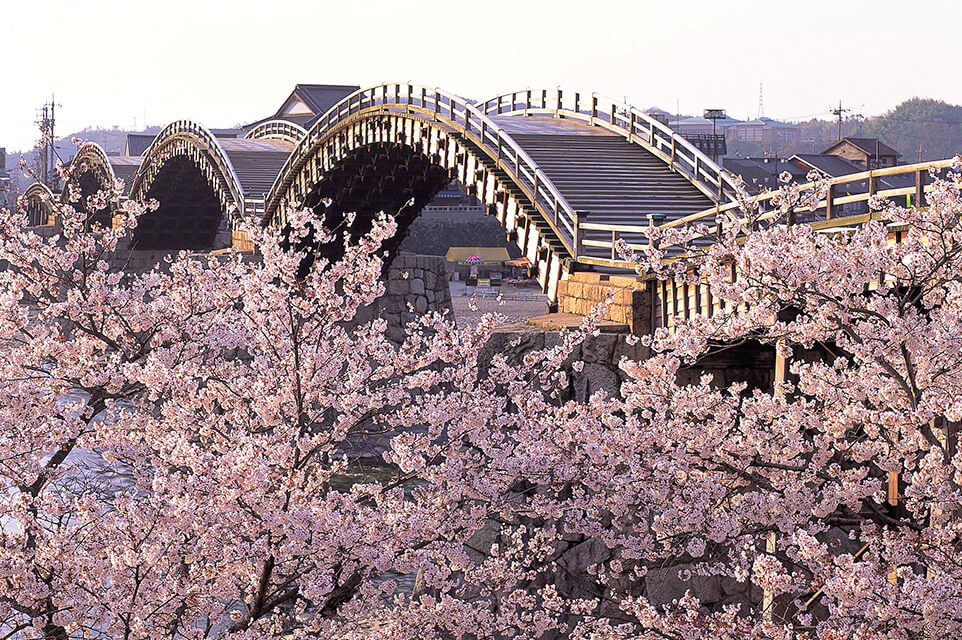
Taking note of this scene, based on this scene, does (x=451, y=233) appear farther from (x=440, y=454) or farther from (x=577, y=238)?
(x=440, y=454)

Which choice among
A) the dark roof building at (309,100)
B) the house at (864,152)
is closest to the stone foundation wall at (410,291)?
the house at (864,152)

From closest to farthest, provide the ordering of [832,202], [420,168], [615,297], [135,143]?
[832,202], [615,297], [420,168], [135,143]

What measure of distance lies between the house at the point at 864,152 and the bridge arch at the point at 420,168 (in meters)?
35.7

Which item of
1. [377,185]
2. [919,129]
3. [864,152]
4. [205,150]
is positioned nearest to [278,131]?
[205,150]

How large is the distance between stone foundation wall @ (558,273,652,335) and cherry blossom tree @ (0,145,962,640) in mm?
5089

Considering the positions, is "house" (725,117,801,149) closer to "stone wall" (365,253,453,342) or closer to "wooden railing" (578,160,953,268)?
"stone wall" (365,253,453,342)

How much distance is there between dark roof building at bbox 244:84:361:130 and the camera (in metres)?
83.7

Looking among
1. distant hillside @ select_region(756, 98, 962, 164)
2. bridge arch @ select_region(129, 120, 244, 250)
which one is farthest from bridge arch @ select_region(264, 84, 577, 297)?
distant hillside @ select_region(756, 98, 962, 164)

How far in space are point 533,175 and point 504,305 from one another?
2990 centimetres

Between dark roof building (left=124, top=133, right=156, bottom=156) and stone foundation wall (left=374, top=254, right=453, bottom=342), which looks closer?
stone foundation wall (left=374, top=254, right=453, bottom=342)

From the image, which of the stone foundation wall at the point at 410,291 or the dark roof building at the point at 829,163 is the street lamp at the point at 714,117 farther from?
the stone foundation wall at the point at 410,291

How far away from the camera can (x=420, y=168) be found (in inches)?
1252

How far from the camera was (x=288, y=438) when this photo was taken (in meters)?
7.68

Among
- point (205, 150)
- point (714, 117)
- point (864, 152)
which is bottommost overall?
point (205, 150)
